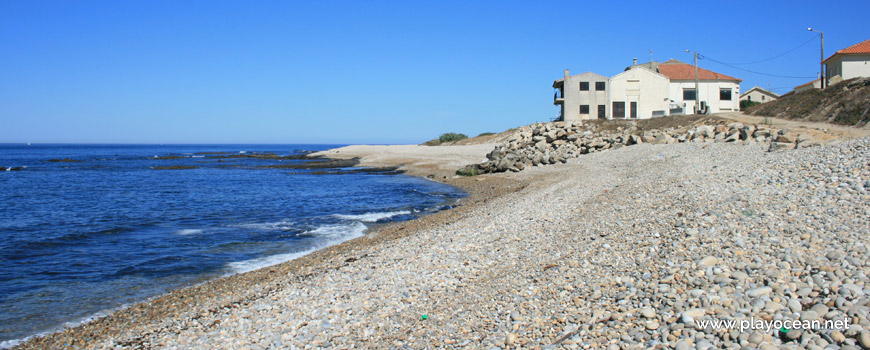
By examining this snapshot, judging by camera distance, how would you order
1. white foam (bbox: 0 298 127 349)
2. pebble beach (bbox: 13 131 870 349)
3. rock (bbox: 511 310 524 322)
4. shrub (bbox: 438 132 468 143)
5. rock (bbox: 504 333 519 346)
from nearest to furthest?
pebble beach (bbox: 13 131 870 349), rock (bbox: 504 333 519 346), rock (bbox: 511 310 524 322), white foam (bbox: 0 298 127 349), shrub (bbox: 438 132 468 143)

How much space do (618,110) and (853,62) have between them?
17217 mm

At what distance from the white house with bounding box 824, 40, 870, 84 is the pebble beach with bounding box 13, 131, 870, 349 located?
107 ft

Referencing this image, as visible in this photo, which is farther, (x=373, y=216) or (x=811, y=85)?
(x=811, y=85)

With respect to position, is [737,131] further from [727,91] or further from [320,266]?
[727,91]

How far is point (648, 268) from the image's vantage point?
755 cm

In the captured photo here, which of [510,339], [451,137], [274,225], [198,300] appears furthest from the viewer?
[451,137]

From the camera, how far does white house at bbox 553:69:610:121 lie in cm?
4928

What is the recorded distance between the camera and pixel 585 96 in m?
49.5

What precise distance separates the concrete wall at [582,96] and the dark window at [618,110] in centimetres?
101

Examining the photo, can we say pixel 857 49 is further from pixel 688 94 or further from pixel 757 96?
pixel 757 96

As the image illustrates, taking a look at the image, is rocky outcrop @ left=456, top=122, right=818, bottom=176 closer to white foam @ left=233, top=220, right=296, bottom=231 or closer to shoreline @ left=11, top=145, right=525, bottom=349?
white foam @ left=233, top=220, right=296, bottom=231

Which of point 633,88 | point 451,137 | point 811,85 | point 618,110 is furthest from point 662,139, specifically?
point 451,137

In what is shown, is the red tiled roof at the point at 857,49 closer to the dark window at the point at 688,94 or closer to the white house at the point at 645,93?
the white house at the point at 645,93

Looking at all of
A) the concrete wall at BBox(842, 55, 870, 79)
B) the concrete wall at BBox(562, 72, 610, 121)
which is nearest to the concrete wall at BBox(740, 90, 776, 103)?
the concrete wall at BBox(842, 55, 870, 79)
